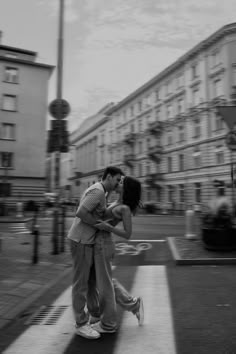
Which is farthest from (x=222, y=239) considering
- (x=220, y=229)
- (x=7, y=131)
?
(x=7, y=131)

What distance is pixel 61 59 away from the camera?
10391 mm

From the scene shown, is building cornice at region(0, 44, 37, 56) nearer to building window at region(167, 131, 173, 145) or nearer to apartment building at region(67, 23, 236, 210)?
apartment building at region(67, 23, 236, 210)

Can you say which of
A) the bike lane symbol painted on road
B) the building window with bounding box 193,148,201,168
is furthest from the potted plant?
the building window with bounding box 193,148,201,168

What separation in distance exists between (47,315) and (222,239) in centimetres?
534

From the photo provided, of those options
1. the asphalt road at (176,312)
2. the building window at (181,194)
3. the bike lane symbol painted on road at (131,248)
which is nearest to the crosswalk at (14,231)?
the bike lane symbol painted on road at (131,248)

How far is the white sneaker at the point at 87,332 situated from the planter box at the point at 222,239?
561cm

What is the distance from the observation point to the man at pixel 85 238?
139 inches

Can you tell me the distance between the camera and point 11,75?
3462 cm

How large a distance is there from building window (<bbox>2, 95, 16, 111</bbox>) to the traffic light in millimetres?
25670

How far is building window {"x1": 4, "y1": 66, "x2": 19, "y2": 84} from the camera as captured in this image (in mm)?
34312

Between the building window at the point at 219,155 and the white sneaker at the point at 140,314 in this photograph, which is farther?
the building window at the point at 219,155

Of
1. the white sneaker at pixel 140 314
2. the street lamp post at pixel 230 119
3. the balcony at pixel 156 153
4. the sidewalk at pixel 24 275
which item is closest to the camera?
the white sneaker at pixel 140 314

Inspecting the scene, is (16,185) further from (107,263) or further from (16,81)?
(107,263)

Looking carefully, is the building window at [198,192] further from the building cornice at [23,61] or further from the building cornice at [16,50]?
the building cornice at [16,50]
